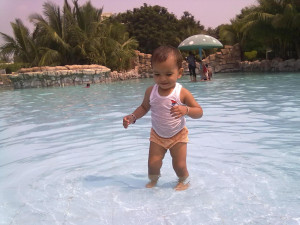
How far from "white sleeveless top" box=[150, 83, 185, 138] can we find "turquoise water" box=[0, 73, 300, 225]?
441 millimetres

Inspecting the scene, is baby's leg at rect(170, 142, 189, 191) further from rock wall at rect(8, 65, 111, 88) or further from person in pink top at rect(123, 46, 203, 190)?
rock wall at rect(8, 65, 111, 88)

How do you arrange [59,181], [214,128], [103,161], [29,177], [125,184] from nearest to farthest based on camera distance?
[125,184] < [59,181] < [29,177] < [103,161] < [214,128]

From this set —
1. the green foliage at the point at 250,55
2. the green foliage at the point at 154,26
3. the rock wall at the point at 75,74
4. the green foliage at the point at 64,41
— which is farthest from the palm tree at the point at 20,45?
the green foliage at the point at 250,55

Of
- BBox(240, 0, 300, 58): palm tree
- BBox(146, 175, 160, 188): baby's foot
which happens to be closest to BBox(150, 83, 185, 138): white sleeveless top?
BBox(146, 175, 160, 188): baby's foot

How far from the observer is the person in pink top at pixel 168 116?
2.31m

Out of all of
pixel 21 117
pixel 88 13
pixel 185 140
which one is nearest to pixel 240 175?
pixel 185 140

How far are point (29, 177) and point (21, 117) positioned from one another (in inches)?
170

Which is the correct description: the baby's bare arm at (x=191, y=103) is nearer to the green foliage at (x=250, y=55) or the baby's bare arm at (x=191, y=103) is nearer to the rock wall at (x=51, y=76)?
the rock wall at (x=51, y=76)

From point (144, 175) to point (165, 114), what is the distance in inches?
26.8

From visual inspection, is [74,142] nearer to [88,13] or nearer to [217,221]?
[217,221]

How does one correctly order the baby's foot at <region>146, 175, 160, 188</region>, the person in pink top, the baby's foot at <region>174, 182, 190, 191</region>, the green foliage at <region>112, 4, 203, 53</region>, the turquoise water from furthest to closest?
the green foliage at <region>112, 4, 203, 53</region> < the baby's foot at <region>146, 175, 160, 188</region> < the baby's foot at <region>174, 182, 190, 191</region> < the person in pink top < the turquoise water

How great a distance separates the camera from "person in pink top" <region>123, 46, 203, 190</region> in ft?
7.58

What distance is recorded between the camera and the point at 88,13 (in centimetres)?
2348

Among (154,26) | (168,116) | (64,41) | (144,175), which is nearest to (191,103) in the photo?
(168,116)
